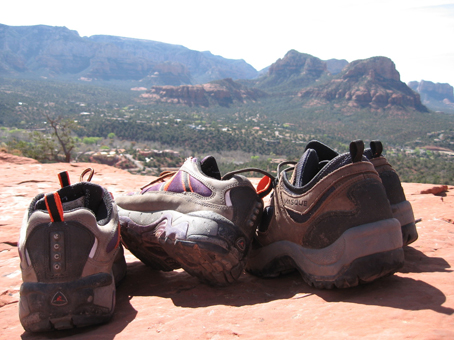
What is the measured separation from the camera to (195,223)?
7.76ft

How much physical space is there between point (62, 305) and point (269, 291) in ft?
4.64

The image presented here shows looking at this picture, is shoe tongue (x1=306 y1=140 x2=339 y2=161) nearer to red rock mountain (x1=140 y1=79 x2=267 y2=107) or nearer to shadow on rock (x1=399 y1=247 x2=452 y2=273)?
shadow on rock (x1=399 y1=247 x2=452 y2=273)

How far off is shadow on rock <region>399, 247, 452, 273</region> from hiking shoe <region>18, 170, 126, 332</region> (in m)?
2.22

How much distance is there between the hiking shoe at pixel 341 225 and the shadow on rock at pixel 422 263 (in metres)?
0.58

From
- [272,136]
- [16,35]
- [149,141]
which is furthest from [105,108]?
[16,35]

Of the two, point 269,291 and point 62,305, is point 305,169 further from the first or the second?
point 62,305

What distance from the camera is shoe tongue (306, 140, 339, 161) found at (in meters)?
2.75

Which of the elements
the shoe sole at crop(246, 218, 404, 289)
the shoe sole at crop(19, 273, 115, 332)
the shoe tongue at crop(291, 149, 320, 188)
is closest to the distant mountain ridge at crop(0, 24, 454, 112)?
the shoe tongue at crop(291, 149, 320, 188)

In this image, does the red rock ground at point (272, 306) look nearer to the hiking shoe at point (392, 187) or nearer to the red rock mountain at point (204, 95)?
the hiking shoe at point (392, 187)

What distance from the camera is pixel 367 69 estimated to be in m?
105

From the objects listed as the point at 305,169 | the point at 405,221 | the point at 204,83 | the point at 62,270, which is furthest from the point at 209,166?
the point at 204,83

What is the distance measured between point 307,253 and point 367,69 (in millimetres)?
116298

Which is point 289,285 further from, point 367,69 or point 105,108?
point 367,69

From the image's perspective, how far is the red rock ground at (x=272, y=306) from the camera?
62.4 inches
